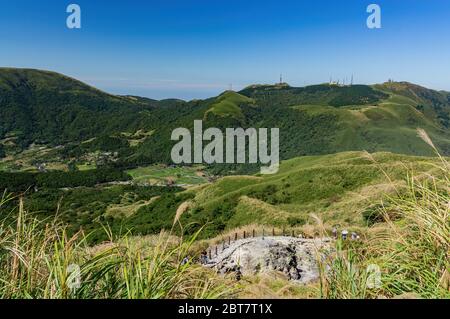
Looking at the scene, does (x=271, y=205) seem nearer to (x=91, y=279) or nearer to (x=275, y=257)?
(x=275, y=257)

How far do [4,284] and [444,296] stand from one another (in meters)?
4.40

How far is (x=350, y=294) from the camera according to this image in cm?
389

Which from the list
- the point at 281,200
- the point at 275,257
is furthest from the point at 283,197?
the point at 275,257

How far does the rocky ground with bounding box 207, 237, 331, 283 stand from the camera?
42.9 ft

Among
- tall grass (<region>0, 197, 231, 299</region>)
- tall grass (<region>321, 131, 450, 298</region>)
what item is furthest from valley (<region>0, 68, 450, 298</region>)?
tall grass (<region>0, 197, 231, 299</region>)

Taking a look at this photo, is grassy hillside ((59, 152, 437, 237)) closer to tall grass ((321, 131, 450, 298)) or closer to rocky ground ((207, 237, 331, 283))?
rocky ground ((207, 237, 331, 283))

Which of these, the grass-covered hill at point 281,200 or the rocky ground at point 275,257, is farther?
the grass-covered hill at point 281,200

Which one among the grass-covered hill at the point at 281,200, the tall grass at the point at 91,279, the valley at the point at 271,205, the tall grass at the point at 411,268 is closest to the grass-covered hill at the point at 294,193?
the grass-covered hill at the point at 281,200

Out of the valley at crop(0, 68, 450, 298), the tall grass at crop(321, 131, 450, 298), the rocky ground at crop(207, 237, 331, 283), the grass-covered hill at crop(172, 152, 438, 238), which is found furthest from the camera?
the grass-covered hill at crop(172, 152, 438, 238)

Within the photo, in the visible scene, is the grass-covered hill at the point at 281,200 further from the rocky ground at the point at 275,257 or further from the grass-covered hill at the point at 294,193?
the rocky ground at the point at 275,257

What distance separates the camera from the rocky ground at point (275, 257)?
13086mm

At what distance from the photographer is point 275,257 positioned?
1429 centimetres

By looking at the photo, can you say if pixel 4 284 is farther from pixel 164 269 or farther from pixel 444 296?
pixel 444 296
